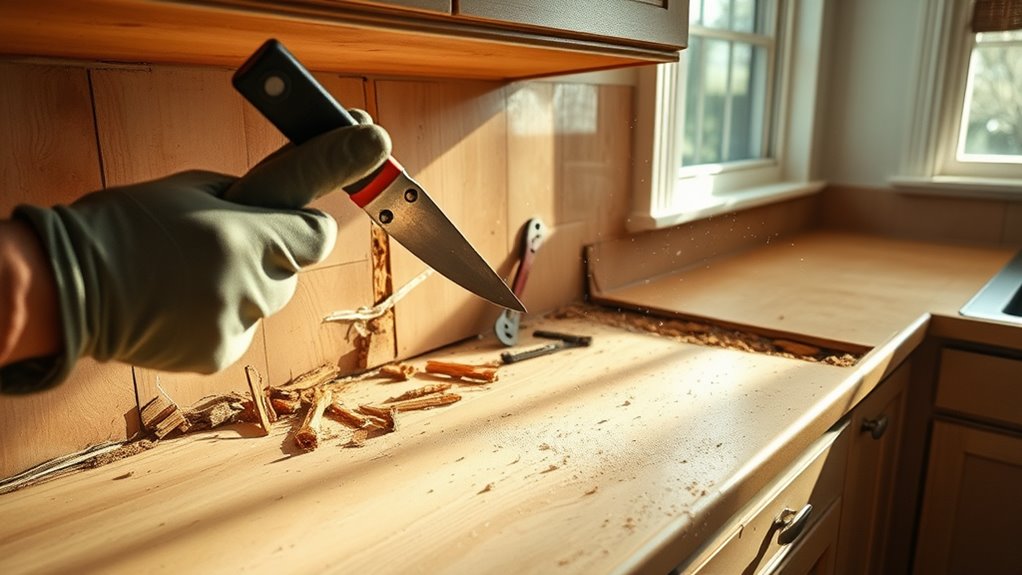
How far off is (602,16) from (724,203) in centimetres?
94

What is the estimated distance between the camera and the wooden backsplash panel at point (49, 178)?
2.25 ft

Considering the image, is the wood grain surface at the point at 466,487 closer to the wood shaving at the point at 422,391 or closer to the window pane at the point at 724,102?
the wood shaving at the point at 422,391

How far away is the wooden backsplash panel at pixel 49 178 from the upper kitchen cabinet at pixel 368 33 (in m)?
0.03

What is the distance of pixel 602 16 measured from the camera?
2.77 ft

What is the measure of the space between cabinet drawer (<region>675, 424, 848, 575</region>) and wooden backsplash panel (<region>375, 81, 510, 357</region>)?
56 cm

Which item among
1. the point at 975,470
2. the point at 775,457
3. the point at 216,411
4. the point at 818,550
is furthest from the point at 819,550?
the point at 216,411

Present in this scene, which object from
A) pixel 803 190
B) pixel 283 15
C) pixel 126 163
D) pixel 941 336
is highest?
pixel 283 15

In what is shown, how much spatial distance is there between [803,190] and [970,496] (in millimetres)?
1019

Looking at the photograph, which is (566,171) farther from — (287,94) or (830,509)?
(287,94)

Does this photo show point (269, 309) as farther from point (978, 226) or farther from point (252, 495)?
point (978, 226)

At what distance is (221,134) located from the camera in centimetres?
84

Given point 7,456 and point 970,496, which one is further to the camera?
point 970,496

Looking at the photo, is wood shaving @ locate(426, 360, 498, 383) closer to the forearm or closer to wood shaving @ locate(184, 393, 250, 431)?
wood shaving @ locate(184, 393, 250, 431)

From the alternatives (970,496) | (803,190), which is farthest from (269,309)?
(803,190)
